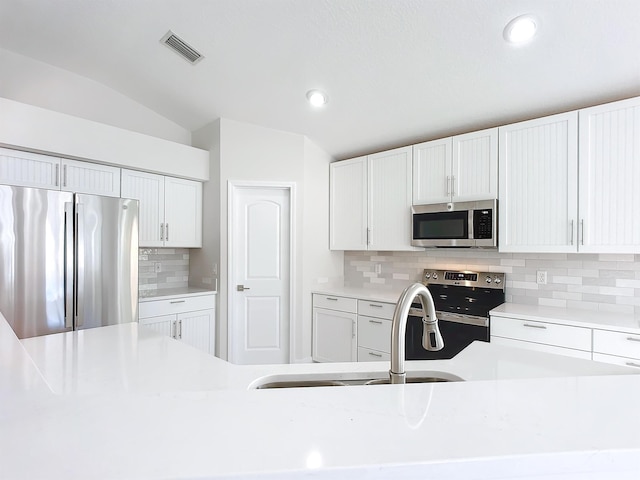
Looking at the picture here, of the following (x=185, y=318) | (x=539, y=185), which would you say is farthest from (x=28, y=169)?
(x=539, y=185)

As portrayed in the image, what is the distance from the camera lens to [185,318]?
3340 millimetres

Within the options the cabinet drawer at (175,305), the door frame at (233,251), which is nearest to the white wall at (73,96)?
the door frame at (233,251)

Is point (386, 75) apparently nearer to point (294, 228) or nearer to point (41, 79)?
point (294, 228)

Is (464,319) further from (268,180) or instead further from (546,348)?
(268,180)

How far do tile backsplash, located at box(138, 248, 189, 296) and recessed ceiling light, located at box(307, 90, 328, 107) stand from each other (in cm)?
217

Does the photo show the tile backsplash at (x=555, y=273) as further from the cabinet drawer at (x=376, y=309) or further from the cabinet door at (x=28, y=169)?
the cabinet door at (x=28, y=169)

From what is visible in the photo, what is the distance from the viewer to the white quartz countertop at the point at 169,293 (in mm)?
3179

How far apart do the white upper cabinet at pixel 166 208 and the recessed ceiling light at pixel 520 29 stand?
3.04 metres

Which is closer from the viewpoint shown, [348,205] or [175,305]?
[175,305]

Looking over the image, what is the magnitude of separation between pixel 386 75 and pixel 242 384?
95.0 inches

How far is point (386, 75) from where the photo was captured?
264 centimetres

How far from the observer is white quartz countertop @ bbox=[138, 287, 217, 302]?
10.4 ft

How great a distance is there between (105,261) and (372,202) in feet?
8.01

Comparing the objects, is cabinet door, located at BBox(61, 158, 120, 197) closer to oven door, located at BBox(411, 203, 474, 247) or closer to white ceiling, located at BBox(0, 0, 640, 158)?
white ceiling, located at BBox(0, 0, 640, 158)
